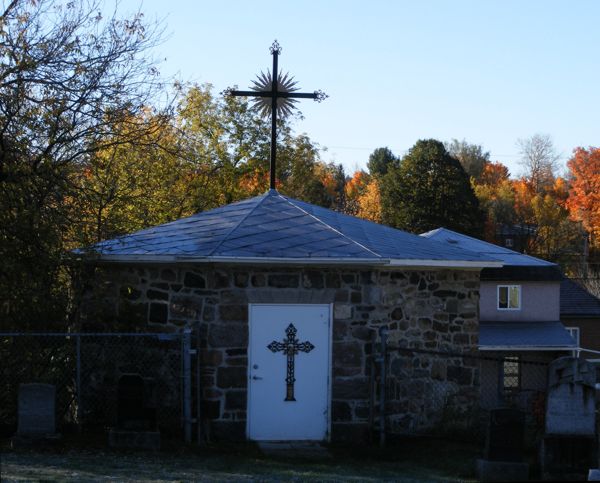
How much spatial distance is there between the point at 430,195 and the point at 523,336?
864 inches

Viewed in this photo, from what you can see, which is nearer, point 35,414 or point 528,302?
point 35,414

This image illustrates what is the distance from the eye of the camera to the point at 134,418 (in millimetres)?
12070

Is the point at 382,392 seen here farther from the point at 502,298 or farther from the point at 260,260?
the point at 502,298

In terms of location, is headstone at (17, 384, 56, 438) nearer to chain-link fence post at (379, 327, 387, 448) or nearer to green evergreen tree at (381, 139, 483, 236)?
chain-link fence post at (379, 327, 387, 448)

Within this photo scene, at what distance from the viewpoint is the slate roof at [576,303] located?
36219 mm

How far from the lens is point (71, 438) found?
12.5 meters

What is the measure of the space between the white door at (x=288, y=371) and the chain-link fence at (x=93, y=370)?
1078 millimetres

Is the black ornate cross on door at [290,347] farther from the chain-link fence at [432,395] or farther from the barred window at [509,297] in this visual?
the barred window at [509,297]

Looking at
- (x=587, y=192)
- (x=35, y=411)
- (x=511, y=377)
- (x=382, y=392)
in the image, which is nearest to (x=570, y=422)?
(x=382, y=392)

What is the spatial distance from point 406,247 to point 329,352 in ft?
7.32

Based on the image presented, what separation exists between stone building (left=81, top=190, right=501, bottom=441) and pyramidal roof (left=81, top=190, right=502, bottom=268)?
30 millimetres

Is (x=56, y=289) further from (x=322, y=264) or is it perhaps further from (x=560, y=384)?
(x=560, y=384)

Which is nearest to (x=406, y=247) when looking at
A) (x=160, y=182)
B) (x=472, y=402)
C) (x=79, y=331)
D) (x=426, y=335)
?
(x=426, y=335)

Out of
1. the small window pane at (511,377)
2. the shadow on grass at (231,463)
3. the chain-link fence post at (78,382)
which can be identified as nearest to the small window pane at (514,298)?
the small window pane at (511,377)
